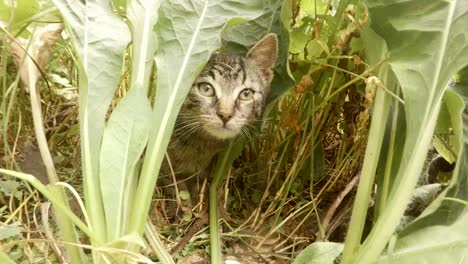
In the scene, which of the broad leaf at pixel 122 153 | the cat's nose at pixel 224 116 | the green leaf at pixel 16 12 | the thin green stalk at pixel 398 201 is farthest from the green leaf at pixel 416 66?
the green leaf at pixel 16 12

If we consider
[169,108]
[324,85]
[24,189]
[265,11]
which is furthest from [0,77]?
[324,85]

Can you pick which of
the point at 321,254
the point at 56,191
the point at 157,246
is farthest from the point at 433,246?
the point at 56,191

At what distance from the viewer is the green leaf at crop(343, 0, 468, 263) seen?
0.78m

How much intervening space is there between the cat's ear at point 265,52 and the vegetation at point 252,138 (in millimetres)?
24

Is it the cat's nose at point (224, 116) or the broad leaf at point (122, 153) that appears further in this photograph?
the cat's nose at point (224, 116)

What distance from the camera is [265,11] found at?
108cm

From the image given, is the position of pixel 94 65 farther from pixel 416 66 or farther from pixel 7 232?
pixel 416 66

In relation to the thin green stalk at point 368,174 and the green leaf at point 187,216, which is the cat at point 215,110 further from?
the thin green stalk at point 368,174

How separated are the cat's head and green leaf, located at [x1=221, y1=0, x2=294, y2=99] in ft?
0.10

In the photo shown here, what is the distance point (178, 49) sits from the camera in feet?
2.99

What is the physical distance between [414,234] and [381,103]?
228mm

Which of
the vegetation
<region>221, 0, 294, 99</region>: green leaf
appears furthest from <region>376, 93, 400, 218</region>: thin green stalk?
<region>221, 0, 294, 99</region>: green leaf

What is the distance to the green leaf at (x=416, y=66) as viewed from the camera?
78cm

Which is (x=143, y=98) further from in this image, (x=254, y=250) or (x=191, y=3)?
(x=254, y=250)
